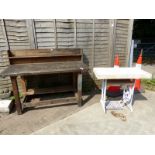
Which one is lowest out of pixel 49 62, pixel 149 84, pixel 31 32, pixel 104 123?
A: pixel 104 123

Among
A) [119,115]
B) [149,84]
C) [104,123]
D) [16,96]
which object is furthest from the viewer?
[149,84]

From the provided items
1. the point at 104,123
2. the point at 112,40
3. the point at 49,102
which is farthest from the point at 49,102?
the point at 112,40

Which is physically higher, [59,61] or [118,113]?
[59,61]

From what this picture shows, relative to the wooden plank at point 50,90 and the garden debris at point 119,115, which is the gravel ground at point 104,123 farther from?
the wooden plank at point 50,90

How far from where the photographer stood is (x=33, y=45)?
13.2ft

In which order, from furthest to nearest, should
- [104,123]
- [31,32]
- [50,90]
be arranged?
[50,90] → [31,32] → [104,123]

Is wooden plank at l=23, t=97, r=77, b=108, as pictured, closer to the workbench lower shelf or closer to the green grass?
the workbench lower shelf

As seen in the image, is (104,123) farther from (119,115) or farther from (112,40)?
(112,40)

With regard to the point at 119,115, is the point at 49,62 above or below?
above

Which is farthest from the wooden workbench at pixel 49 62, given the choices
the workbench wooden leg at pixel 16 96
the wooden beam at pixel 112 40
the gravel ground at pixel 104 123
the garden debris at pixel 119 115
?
the wooden beam at pixel 112 40

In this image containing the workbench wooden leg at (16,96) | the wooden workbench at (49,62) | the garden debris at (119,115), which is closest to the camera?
the workbench wooden leg at (16,96)
